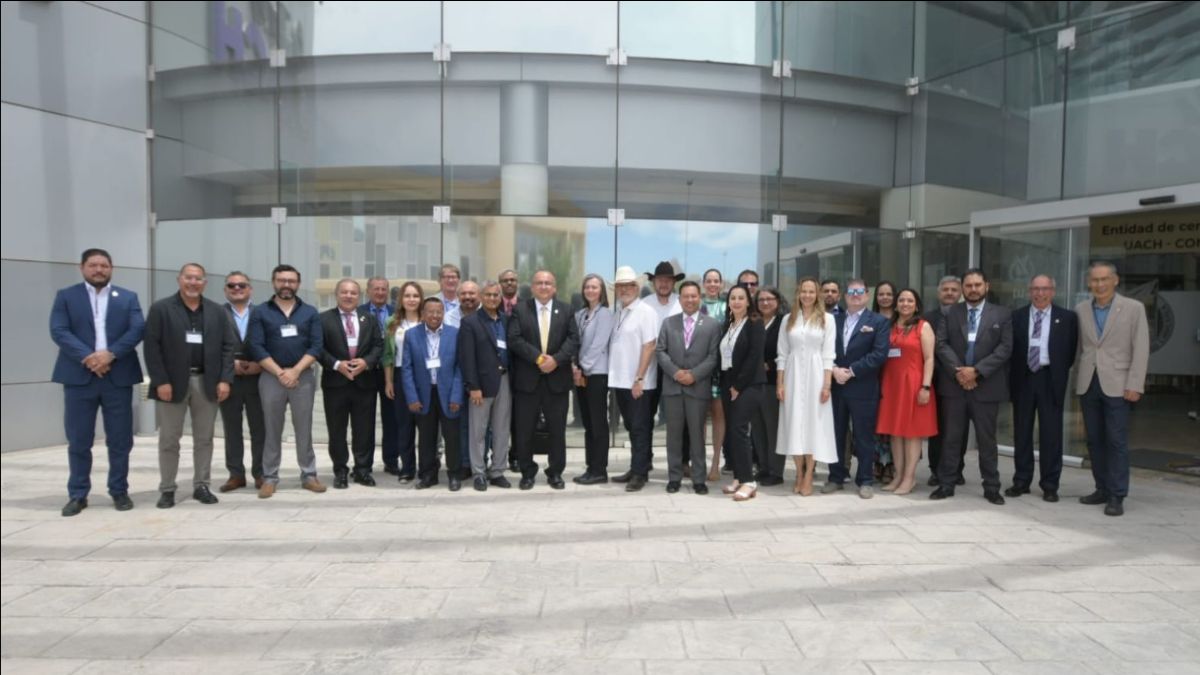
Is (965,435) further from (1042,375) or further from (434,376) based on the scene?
(434,376)

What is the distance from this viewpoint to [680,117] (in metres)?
9.27

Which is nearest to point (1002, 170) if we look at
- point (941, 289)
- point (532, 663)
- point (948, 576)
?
point (941, 289)

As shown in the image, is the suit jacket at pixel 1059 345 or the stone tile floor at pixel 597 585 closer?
the stone tile floor at pixel 597 585

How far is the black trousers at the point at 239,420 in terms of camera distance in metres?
6.55

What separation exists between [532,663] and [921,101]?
8.40 m

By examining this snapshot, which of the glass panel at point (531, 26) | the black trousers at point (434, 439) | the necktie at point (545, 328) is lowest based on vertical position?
the black trousers at point (434, 439)

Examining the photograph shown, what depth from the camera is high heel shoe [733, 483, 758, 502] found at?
6484mm

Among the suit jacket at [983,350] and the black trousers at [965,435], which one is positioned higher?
the suit jacket at [983,350]

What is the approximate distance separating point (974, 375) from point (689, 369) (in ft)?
7.00

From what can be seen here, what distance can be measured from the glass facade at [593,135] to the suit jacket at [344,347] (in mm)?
2162

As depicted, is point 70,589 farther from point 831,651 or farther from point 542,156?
point 542,156

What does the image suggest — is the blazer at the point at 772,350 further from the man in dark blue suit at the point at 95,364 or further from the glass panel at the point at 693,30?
the man in dark blue suit at the point at 95,364

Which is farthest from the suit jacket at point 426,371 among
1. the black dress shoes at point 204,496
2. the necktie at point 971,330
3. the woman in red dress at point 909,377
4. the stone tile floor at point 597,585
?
the necktie at point 971,330

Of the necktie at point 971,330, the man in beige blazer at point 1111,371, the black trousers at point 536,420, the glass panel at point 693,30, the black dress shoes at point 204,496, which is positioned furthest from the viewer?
the glass panel at point 693,30
